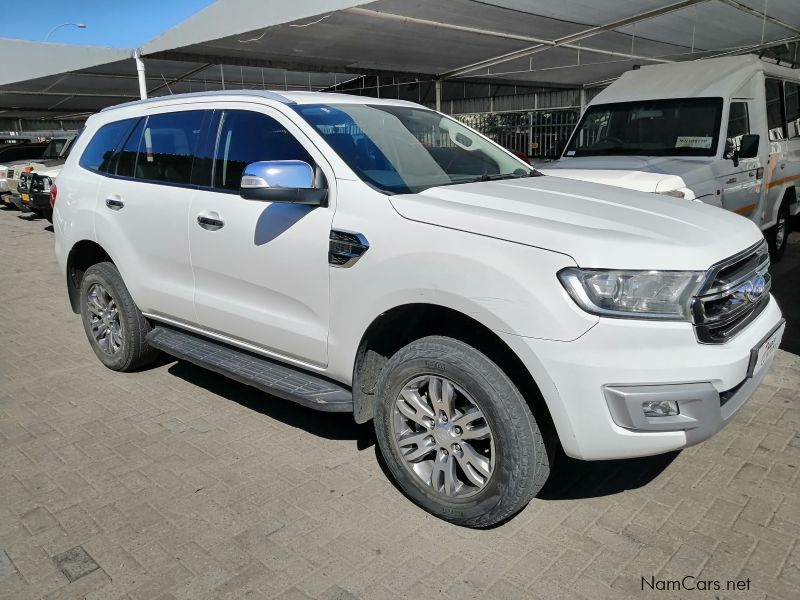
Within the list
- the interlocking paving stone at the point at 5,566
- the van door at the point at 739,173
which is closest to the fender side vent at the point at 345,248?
the interlocking paving stone at the point at 5,566

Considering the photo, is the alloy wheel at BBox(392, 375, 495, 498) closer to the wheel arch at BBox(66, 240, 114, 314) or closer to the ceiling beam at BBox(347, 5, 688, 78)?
the wheel arch at BBox(66, 240, 114, 314)

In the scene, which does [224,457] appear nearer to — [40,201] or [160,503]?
[160,503]

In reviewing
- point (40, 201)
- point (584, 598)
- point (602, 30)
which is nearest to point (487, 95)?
point (602, 30)

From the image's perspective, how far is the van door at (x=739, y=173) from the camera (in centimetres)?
658

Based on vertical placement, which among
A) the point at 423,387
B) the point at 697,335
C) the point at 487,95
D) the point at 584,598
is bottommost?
the point at 584,598

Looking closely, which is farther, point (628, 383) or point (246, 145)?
point (246, 145)

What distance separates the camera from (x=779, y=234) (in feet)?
26.9

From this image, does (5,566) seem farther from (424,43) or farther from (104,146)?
(424,43)

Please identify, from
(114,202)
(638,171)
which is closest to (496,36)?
(638,171)

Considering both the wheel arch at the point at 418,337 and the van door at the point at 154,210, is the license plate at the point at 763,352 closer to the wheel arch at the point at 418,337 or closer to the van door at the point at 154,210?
the wheel arch at the point at 418,337

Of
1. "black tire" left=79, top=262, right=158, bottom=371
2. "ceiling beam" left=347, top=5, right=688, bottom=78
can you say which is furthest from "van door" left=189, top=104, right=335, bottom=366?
"ceiling beam" left=347, top=5, right=688, bottom=78

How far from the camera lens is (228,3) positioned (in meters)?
9.73

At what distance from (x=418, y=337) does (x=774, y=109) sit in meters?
6.63

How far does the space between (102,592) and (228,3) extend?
363 inches
